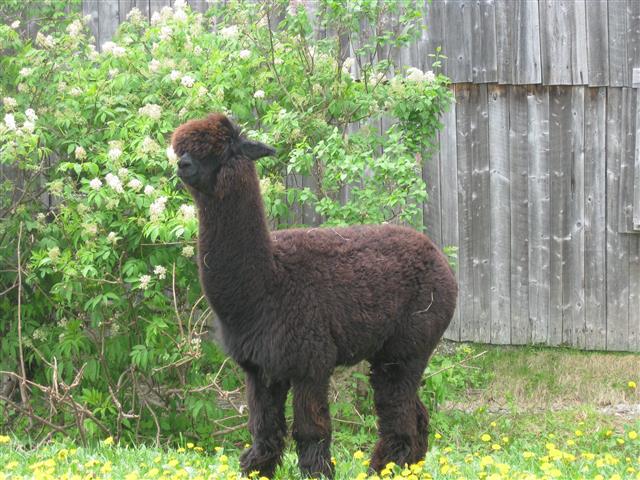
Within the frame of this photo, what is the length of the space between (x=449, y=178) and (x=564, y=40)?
4.93ft

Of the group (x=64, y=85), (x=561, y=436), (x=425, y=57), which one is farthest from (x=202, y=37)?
(x=561, y=436)

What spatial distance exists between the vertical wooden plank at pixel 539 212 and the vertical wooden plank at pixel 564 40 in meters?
0.23

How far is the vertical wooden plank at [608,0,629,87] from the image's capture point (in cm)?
840

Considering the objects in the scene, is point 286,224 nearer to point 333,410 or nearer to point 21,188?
point 333,410

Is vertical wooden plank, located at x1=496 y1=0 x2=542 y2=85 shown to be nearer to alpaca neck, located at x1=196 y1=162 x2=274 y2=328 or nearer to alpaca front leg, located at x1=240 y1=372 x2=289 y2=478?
alpaca neck, located at x1=196 y1=162 x2=274 y2=328

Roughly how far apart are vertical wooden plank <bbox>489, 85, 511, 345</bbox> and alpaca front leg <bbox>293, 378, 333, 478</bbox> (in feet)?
13.0

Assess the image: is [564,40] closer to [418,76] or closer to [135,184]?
[418,76]

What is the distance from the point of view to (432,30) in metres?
8.67

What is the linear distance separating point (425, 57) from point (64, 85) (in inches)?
124

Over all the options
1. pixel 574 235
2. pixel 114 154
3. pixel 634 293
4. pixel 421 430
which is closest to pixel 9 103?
pixel 114 154

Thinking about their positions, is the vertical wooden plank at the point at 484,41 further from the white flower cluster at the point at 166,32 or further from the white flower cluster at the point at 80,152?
the white flower cluster at the point at 80,152

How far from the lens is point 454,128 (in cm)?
876

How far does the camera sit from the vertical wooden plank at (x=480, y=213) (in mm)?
8758

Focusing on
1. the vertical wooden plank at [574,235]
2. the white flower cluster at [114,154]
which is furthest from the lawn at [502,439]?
the white flower cluster at [114,154]
